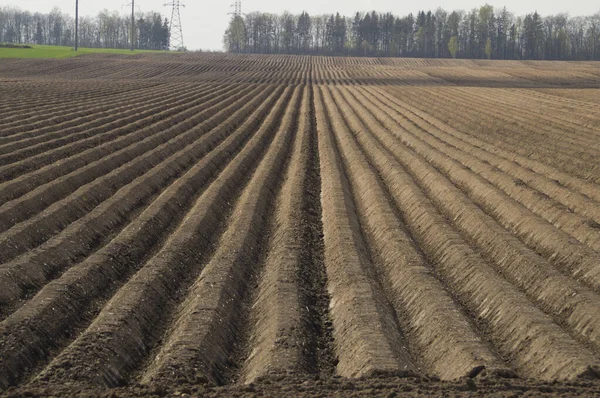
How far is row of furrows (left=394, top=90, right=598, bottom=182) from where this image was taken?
824 inches

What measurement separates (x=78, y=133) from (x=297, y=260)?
15.9m

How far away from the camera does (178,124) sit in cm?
3025

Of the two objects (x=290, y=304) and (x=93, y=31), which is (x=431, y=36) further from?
(x=290, y=304)

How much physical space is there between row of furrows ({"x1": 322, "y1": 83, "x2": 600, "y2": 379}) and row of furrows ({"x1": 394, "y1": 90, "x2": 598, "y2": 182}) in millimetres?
3439

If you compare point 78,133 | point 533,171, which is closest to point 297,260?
point 533,171

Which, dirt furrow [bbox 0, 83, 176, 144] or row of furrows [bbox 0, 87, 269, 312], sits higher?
dirt furrow [bbox 0, 83, 176, 144]

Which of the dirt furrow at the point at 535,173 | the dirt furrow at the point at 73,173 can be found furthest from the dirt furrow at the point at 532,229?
the dirt furrow at the point at 73,173

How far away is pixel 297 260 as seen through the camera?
486 inches

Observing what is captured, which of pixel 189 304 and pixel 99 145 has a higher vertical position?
pixel 99 145

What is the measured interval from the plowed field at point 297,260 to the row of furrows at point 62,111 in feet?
1.48

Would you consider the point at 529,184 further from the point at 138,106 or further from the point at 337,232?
the point at 138,106

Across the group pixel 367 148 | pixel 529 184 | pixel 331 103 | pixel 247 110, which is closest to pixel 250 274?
pixel 529 184

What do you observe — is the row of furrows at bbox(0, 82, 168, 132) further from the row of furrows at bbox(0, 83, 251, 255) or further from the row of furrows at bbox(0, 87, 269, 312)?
the row of furrows at bbox(0, 87, 269, 312)

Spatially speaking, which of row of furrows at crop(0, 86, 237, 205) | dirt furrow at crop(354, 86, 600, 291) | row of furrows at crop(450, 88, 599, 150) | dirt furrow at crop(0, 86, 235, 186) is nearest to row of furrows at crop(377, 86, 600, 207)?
dirt furrow at crop(354, 86, 600, 291)
